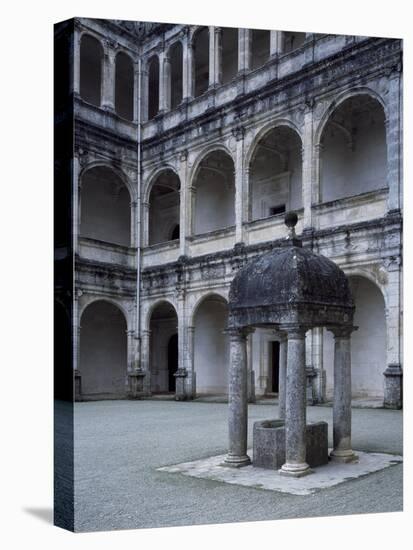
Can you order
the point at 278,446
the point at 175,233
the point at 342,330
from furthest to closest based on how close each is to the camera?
the point at 175,233
the point at 342,330
the point at 278,446

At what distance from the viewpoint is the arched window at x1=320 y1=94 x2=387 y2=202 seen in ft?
43.5

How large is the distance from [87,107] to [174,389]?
661 centimetres

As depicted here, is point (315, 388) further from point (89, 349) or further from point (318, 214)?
point (89, 349)

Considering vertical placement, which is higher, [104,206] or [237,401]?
[104,206]

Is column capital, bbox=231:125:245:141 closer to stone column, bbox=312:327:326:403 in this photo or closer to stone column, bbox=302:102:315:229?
stone column, bbox=302:102:315:229

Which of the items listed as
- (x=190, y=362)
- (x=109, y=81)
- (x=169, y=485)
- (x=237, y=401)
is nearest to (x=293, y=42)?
(x=109, y=81)

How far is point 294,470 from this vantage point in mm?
7758

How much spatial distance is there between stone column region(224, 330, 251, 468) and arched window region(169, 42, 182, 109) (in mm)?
3974

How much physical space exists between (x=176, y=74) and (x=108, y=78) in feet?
8.20

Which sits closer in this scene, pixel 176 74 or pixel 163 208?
pixel 176 74

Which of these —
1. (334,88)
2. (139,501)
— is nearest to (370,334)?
(334,88)

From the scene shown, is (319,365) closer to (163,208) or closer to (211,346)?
(211,346)

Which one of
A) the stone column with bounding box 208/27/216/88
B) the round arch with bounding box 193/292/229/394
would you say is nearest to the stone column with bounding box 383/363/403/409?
the round arch with bounding box 193/292/229/394

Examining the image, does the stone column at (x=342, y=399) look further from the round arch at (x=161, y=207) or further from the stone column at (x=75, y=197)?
the stone column at (x=75, y=197)
